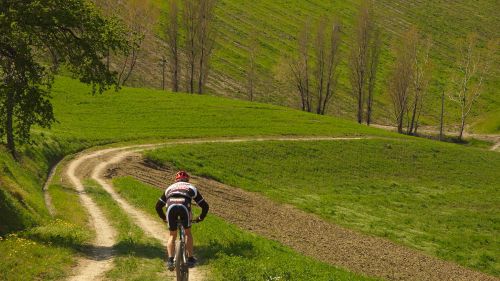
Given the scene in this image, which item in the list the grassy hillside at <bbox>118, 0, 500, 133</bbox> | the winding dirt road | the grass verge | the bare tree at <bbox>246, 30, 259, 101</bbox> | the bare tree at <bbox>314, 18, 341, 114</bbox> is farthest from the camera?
the grassy hillside at <bbox>118, 0, 500, 133</bbox>

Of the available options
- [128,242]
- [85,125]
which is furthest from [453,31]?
[128,242]

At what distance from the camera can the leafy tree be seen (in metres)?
20.9

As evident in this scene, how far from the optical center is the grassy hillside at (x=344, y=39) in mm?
118938

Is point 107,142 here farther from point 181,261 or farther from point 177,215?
point 181,261

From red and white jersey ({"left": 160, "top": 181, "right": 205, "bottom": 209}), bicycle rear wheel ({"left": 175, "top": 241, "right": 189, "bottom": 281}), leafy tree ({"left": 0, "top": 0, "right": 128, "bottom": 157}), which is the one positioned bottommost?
bicycle rear wheel ({"left": 175, "top": 241, "right": 189, "bottom": 281})

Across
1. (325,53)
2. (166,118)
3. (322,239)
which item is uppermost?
(325,53)

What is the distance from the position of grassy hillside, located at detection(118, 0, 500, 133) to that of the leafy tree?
271 ft

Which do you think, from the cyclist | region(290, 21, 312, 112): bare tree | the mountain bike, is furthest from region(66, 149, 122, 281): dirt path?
region(290, 21, 312, 112): bare tree

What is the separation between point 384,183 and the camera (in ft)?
167

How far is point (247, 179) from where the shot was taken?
46094 millimetres

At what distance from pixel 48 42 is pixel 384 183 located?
36133mm

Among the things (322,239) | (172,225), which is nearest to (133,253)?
(172,225)

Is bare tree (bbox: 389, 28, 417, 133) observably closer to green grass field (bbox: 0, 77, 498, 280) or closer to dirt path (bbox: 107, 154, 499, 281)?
green grass field (bbox: 0, 77, 498, 280)

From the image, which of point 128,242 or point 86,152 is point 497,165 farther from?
point 128,242
